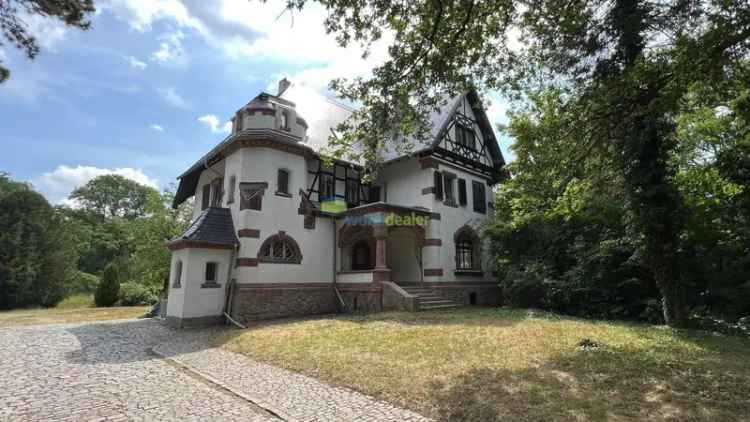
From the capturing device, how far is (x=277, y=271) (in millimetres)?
15742

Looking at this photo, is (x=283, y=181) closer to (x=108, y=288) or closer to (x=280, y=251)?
(x=280, y=251)

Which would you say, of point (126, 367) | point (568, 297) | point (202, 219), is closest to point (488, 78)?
point (568, 297)

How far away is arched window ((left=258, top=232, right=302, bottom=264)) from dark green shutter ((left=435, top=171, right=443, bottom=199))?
23.4ft

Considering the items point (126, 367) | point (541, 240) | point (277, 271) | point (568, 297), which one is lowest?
point (126, 367)

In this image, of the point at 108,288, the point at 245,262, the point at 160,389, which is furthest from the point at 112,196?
the point at 160,389

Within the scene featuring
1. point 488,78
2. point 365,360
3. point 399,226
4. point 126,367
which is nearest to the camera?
point 365,360

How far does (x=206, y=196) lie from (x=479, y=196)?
14844 millimetres

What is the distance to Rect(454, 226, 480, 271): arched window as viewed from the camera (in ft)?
64.7

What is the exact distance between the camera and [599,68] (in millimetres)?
8188

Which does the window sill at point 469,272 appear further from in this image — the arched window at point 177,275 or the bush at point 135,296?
the bush at point 135,296

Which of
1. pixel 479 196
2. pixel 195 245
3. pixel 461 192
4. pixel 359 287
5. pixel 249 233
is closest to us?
pixel 195 245

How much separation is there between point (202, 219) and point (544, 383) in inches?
538

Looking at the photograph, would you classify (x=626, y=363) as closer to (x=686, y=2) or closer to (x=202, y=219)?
(x=686, y=2)

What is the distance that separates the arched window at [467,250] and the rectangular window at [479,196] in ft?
5.38
